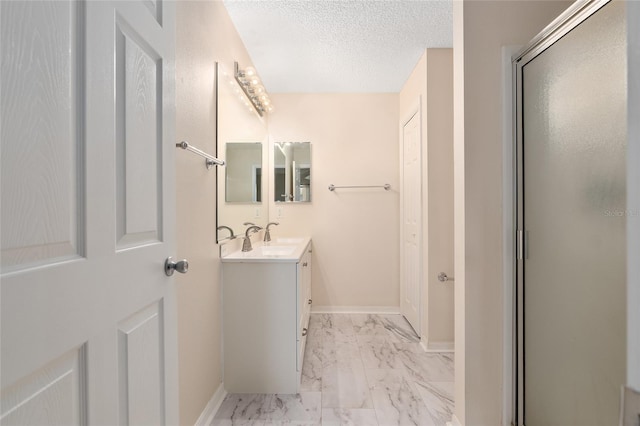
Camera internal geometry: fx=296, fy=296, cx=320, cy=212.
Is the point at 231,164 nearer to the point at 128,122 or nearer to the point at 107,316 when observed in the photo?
the point at 128,122

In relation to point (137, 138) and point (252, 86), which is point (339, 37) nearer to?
point (252, 86)

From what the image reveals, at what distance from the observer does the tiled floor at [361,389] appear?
164 centimetres

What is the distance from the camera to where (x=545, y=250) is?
1.27 meters

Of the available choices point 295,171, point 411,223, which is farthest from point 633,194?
point 295,171

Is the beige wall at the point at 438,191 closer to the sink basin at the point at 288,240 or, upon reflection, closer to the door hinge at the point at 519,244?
the door hinge at the point at 519,244

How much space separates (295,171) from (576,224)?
2.58 metres

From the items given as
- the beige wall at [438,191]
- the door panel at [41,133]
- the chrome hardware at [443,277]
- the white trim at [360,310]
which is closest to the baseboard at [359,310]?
the white trim at [360,310]

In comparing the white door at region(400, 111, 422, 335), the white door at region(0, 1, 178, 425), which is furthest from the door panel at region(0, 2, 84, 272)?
the white door at region(400, 111, 422, 335)

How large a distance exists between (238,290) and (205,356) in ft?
1.33

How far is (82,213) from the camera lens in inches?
22.8

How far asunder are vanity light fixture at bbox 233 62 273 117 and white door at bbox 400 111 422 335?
1.44 metres

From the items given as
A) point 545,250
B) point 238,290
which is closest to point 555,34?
point 545,250

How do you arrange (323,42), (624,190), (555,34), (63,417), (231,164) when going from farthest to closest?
(323,42), (231,164), (555,34), (624,190), (63,417)

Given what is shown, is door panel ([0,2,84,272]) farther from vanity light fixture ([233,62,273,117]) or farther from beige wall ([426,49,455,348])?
beige wall ([426,49,455,348])
